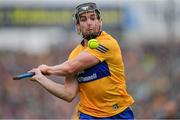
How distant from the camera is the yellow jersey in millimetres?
11703

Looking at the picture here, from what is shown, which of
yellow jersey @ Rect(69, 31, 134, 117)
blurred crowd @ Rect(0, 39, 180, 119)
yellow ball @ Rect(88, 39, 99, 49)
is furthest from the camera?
blurred crowd @ Rect(0, 39, 180, 119)

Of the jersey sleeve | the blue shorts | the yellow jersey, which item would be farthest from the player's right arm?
the jersey sleeve

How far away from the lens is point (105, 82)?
38.5ft

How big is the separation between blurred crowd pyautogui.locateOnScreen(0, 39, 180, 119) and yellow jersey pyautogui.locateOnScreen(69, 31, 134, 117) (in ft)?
16.2

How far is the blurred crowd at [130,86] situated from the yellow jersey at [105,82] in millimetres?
4944

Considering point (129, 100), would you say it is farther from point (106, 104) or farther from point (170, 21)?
point (170, 21)

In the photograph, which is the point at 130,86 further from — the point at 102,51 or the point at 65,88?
the point at 102,51

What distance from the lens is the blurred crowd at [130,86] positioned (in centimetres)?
1931

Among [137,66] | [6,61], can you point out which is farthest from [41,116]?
[6,61]

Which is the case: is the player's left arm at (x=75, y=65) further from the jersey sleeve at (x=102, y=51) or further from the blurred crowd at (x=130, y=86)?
the blurred crowd at (x=130, y=86)

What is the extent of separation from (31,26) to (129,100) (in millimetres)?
17613

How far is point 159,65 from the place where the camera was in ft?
84.4

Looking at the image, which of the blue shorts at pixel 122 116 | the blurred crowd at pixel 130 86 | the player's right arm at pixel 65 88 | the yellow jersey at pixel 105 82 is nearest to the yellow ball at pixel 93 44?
the yellow jersey at pixel 105 82

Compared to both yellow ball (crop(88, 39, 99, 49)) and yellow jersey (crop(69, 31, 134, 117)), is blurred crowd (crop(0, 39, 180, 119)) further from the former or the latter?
yellow ball (crop(88, 39, 99, 49))
